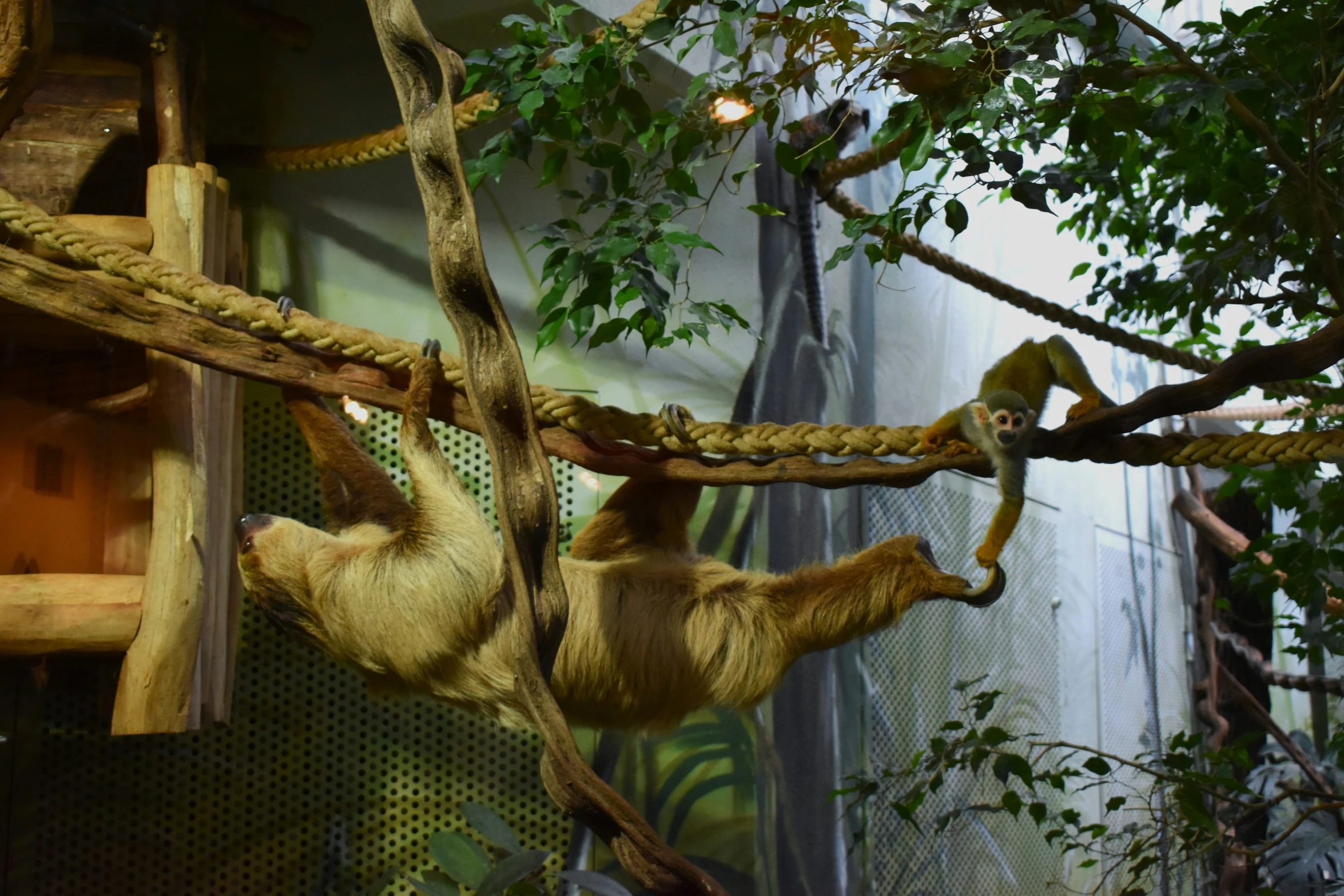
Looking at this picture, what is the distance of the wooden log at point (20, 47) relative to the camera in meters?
2.42

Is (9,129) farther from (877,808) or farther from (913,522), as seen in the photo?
(877,808)

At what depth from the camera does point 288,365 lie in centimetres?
237

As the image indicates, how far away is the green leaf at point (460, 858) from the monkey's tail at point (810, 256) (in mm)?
3112

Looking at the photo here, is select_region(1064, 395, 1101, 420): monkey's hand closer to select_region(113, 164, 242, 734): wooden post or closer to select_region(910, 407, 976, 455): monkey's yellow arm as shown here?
select_region(910, 407, 976, 455): monkey's yellow arm

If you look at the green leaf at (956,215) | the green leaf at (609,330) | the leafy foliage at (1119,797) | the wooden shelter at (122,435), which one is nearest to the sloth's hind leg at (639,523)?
the green leaf at (609,330)

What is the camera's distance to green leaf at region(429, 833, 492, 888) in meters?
2.16

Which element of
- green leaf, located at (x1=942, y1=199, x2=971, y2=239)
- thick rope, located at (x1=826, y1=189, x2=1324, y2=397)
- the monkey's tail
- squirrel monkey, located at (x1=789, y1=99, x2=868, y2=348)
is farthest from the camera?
the monkey's tail

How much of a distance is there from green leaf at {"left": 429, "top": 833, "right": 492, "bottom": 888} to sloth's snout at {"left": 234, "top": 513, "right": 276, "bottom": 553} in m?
0.94

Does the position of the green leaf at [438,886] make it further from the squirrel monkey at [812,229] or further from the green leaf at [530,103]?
the squirrel monkey at [812,229]

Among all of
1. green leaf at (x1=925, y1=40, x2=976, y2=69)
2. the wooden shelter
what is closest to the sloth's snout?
the wooden shelter

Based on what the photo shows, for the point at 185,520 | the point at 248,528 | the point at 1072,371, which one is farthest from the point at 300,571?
the point at 1072,371

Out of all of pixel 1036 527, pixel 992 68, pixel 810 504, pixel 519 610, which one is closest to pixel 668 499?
pixel 519 610

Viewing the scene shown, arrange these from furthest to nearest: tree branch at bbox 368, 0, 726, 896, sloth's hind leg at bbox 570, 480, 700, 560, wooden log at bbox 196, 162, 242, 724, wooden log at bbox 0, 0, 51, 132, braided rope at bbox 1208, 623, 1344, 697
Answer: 1. braided rope at bbox 1208, 623, 1344, 697
2. wooden log at bbox 196, 162, 242, 724
3. sloth's hind leg at bbox 570, 480, 700, 560
4. wooden log at bbox 0, 0, 51, 132
5. tree branch at bbox 368, 0, 726, 896

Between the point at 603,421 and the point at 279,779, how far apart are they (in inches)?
79.0
